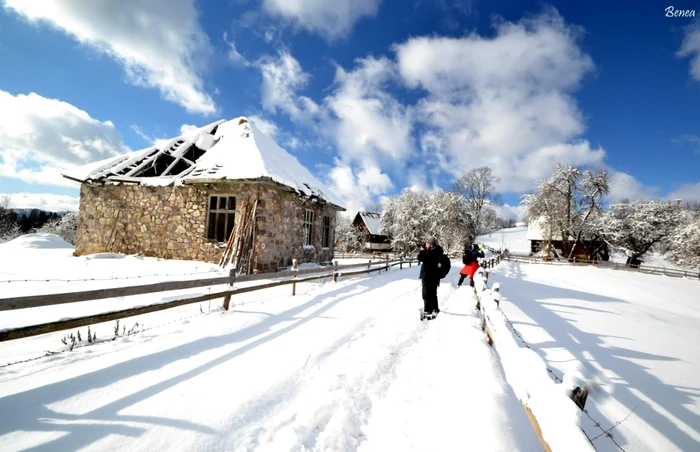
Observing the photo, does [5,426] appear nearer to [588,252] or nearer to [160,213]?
[160,213]

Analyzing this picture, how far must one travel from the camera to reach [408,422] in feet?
8.09

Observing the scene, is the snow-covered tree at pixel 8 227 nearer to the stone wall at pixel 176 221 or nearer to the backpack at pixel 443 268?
the stone wall at pixel 176 221

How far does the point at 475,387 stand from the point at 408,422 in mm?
1099

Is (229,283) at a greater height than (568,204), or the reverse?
(568,204)

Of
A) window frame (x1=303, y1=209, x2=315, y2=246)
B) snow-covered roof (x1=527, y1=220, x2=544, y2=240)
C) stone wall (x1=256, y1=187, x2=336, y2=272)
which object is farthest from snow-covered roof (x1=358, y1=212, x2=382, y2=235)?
stone wall (x1=256, y1=187, x2=336, y2=272)

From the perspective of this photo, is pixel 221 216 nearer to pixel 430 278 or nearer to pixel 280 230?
Result: pixel 280 230

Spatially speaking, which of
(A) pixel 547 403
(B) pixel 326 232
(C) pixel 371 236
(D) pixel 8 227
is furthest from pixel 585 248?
(D) pixel 8 227

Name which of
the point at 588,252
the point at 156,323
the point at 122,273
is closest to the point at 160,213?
the point at 122,273

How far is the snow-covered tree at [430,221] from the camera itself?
28.8m

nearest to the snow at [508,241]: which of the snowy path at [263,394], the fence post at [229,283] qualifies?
the fence post at [229,283]

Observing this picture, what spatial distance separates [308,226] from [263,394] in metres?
9.77

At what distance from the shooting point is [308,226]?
40.1ft

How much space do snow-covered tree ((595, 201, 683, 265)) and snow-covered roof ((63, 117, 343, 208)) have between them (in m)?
33.1

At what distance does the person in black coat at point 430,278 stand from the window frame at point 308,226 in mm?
7212
